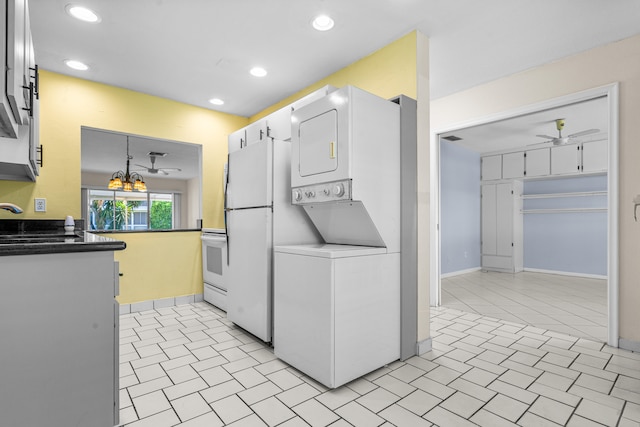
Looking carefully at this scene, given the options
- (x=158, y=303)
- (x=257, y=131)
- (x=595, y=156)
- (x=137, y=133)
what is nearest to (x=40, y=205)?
(x=137, y=133)

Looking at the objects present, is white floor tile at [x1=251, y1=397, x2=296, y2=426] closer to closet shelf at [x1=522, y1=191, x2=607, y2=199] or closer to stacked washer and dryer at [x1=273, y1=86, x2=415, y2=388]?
stacked washer and dryer at [x1=273, y1=86, x2=415, y2=388]

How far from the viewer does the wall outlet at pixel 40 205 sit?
10.3 feet

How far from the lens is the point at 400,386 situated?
80.9 inches

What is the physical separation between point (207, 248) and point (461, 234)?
16.5 feet

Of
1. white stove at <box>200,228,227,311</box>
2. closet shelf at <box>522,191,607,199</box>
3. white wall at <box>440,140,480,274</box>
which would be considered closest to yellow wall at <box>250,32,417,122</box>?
white stove at <box>200,228,227,311</box>

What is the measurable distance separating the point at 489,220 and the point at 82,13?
742cm

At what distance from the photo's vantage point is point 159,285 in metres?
3.95

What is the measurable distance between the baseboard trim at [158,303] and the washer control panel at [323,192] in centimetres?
254

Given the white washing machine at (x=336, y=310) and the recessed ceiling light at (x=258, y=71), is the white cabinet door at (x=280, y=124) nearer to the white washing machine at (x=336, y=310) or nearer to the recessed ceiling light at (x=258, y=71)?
the recessed ceiling light at (x=258, y=71)

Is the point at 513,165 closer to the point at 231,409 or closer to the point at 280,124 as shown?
the point at 280,124

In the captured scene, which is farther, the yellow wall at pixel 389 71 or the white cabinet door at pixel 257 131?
the white cabinet door at pixel 257 131

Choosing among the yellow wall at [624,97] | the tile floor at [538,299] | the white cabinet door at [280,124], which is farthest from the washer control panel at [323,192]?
the tile floor at [538,299]

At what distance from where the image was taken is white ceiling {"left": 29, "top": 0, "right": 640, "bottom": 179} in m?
2.34

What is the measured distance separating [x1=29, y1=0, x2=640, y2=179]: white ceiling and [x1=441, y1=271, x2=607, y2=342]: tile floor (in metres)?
2.72
